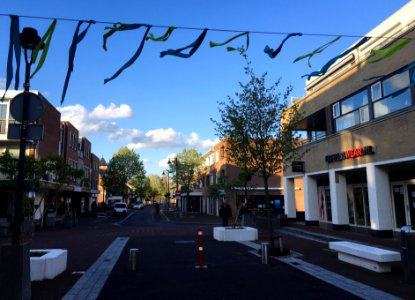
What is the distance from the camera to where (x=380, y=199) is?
16.2m

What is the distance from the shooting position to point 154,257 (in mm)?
11766

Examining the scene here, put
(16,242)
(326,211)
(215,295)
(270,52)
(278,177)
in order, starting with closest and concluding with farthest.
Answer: (16,242) < (215,295) < (270,52) < (326,211) < (278,177)

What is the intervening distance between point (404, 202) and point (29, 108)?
15.7 metres

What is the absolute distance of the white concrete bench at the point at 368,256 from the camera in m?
8.67

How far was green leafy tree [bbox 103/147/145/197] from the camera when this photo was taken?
7281cm

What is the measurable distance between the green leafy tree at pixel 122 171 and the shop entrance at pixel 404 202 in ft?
199

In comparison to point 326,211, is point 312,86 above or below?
above

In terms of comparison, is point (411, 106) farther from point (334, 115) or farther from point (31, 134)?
point (31, 134)

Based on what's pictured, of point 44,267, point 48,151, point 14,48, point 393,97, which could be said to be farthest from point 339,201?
point 48,151

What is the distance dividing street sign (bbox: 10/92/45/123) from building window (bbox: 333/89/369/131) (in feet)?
48.6

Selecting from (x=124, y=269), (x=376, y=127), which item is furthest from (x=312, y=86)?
(x=124, y=269)

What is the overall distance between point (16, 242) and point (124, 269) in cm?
388

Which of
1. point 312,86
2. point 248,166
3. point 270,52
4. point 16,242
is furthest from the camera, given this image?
point 312,86

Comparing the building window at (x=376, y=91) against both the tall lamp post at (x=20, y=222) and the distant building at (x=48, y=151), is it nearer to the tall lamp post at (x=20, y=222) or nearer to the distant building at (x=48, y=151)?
the tall lamp post at (x=20, y=222)
